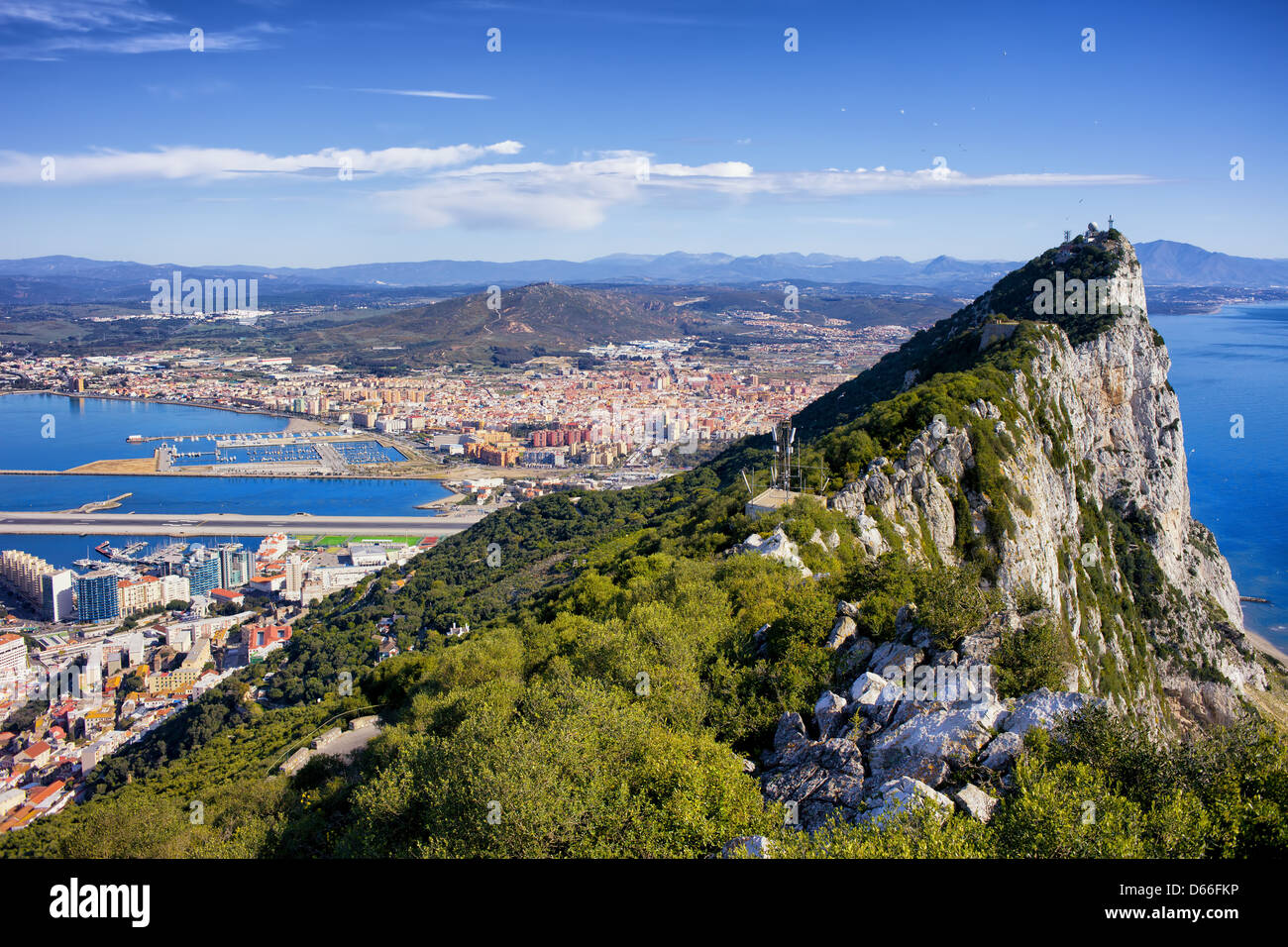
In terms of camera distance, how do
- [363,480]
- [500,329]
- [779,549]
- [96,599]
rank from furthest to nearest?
[500,329] < [363,480] < [96,599] < [779,549]

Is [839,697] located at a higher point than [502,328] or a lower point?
lower

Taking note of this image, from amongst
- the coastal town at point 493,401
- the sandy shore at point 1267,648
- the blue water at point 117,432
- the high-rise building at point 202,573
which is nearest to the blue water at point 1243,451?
the sandy shore at point 1267,648

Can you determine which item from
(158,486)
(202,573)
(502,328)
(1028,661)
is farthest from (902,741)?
(502,328)

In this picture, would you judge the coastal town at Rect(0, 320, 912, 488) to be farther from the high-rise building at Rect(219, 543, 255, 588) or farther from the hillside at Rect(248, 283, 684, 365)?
the high-rise building at Rect(219, 543, 255, 588)

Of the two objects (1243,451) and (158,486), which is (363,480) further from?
(1243,451)

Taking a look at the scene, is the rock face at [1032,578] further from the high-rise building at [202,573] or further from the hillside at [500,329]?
the hillside at [500,329]
